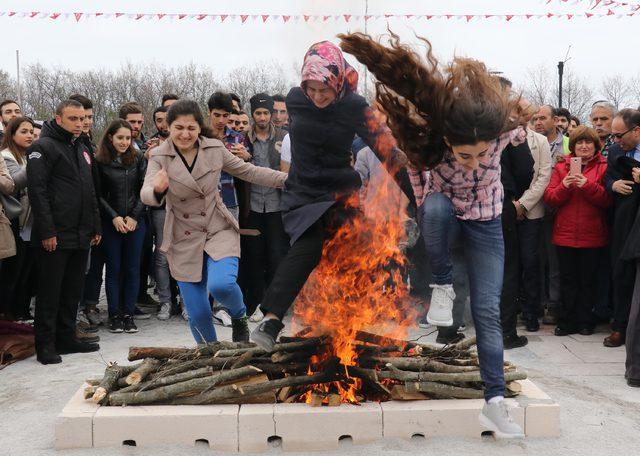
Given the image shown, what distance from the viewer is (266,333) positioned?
4.26m

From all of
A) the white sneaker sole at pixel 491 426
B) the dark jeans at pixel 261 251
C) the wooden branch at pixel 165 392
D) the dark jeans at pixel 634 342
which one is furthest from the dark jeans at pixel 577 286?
the wooden branch at pixel 165 392

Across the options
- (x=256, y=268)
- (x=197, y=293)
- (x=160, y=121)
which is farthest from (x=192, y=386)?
(x=160, y=121)

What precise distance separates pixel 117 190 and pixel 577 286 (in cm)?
557

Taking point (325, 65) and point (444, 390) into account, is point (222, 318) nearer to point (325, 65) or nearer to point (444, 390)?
point (444, 390)

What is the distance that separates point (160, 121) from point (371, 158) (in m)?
4.43

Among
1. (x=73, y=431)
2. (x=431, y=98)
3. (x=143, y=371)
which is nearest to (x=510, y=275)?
(x=431, y=98)

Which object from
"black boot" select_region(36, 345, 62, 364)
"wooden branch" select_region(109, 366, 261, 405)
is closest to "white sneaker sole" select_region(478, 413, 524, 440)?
"wooden branch" select_region(109, 366, 261, 405)

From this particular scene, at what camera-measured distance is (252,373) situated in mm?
4891

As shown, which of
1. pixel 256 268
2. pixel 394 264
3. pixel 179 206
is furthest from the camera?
pixel 256 268

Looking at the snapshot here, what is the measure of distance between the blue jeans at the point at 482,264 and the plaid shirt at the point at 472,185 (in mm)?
56

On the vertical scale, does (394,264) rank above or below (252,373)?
above

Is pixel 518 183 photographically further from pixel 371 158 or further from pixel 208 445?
pixel 208 445

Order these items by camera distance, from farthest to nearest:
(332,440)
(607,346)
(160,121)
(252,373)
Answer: (160,121)
(607,346)
(252,373)
(332,440)

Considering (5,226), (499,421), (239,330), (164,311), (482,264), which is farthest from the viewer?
(164,311)
